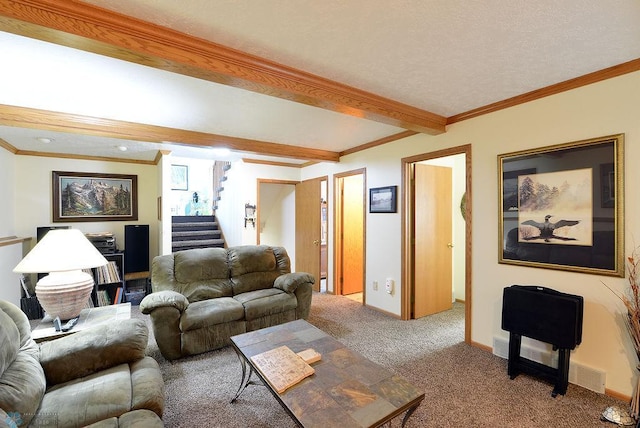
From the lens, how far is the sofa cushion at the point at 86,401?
1285 millimetres

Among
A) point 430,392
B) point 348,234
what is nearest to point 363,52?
point 430,392

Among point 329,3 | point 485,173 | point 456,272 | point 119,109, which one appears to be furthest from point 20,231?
point 456,272

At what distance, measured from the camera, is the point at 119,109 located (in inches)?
107

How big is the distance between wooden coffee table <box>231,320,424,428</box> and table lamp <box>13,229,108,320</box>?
1.38 meters

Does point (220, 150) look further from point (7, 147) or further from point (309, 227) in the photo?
point (7, 147)

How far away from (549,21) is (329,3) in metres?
1.20

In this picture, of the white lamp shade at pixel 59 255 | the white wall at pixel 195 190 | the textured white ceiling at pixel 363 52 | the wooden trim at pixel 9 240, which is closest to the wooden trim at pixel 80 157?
the wooden trim at pixel 9 240

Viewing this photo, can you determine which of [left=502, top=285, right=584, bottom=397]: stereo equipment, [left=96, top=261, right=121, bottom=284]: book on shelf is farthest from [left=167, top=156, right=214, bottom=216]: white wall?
[left=502, top=285, right=584, bottom=397]: stereo equipment

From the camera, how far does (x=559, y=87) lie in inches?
89.9

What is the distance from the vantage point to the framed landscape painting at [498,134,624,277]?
206cm

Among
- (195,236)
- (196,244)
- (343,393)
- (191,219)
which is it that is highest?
(191,219)

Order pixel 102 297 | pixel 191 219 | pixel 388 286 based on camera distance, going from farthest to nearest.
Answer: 1. pixel 191 219
2. pixel 102 297
3. pixel 388 286

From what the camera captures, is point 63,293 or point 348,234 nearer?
point 63,293

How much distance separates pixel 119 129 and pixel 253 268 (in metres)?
2.15
